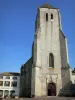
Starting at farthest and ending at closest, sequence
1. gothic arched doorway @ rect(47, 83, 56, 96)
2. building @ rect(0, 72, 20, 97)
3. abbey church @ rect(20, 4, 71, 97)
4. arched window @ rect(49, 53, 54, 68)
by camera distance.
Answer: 1. building @ rect(0, 72, 20, 97)
2. arched window @ rect(49, 53, 54, 68)
3. gothic arched doorway @ rect(47, 83, 56, 96)
4. abbey church @ rect(20, 4, 71, 97)

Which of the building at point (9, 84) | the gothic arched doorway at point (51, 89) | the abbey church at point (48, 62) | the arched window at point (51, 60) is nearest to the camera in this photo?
the abbey church at point (48, 62)

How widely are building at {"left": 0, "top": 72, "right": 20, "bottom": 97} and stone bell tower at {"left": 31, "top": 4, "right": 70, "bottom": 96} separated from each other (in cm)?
1112

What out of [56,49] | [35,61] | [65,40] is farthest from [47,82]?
[65,40]

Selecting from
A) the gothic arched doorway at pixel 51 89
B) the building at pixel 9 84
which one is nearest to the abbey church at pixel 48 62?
the gothic arched doorway at pixel 51 89

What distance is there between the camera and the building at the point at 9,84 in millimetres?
49537

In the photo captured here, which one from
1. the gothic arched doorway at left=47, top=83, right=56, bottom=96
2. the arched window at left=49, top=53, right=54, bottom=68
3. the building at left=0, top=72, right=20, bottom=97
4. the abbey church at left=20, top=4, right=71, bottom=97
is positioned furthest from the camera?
the building at left=0, top=72, right=20, bottom=97

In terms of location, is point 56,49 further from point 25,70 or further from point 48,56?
point 25,70

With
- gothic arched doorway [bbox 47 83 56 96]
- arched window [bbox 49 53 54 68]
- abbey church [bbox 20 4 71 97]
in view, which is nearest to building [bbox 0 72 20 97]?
abbey church [bbox 20 4 71 97]

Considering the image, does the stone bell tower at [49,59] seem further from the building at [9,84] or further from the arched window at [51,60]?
the building at [9,84]

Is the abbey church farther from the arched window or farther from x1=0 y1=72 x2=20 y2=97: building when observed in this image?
x1=0 y1=72 x2=20 y2=97: building

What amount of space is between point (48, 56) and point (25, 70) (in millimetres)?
8359

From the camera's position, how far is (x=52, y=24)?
152 ft

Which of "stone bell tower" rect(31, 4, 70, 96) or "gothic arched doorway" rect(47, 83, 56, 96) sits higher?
"stone bell tower" rect(31, 4, 70, 96)

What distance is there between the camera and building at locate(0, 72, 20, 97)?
4954cm
